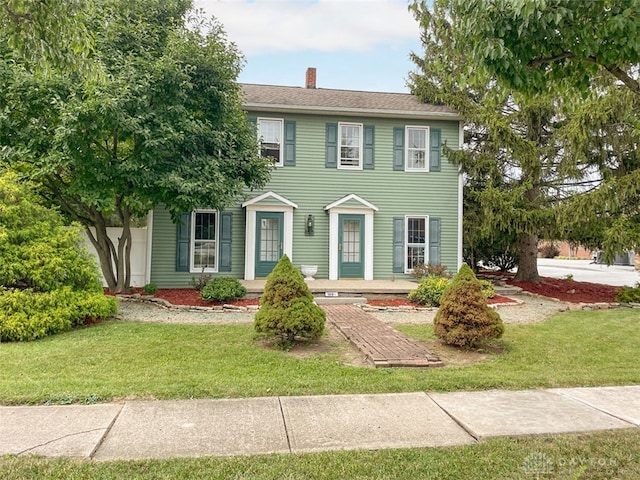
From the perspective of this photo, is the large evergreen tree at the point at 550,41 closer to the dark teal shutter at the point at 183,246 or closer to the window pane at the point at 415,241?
the window pane at the point at 415,241

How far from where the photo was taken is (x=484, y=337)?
6.02 m

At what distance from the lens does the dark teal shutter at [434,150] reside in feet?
44.0

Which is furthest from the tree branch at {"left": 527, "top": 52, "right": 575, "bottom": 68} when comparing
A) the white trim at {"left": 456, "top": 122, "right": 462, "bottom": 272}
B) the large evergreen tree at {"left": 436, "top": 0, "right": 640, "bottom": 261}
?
the white trim at {"left": 456, "top": 122, "right": 462, "bottom": 272}

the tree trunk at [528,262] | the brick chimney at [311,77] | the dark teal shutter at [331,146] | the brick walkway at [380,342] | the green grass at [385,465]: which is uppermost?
the brick chimney at [311,77]

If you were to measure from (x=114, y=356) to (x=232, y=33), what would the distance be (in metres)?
7.97

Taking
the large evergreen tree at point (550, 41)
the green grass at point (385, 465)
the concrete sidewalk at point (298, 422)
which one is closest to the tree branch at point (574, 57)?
the large evergreen tree at point (550, 41)

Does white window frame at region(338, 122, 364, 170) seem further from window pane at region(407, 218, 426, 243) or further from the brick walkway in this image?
the brick walkway

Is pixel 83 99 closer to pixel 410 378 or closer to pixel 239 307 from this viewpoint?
pixel 239 307

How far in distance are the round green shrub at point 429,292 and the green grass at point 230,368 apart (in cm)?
296

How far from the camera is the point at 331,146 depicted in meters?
13.1

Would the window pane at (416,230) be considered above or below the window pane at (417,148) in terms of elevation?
below

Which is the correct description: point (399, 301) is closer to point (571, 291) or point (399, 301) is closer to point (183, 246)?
point (571, 291)

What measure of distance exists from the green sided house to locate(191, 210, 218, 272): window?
0.03 m

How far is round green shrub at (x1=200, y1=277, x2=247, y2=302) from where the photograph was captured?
988 centimetres
